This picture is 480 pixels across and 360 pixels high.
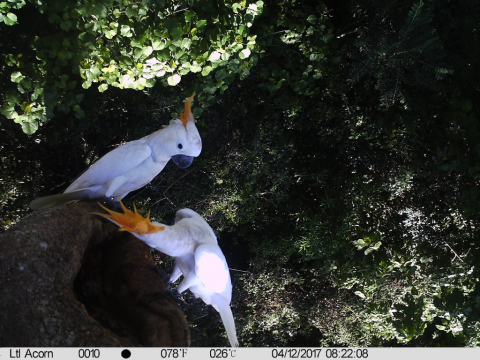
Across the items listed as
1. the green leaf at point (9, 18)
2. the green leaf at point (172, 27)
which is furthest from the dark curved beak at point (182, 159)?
the green leaf at point (9, 18)

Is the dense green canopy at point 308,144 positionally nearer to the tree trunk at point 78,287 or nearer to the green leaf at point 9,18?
the green leaf at point 9,18

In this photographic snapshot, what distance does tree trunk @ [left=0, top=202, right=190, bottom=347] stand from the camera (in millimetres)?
816

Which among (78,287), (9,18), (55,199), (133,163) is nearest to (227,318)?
(78,287)

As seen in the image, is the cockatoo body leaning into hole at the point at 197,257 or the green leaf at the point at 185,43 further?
the green leaf at the point at 185,43

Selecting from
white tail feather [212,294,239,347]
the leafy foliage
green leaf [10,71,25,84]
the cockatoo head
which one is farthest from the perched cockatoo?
white tail feather [212,294,239,347]

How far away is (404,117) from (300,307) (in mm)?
1431

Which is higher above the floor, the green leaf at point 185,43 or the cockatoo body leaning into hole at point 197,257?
the green leaf at point 185,43

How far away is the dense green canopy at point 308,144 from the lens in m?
1.43

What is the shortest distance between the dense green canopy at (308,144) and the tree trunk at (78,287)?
56cm

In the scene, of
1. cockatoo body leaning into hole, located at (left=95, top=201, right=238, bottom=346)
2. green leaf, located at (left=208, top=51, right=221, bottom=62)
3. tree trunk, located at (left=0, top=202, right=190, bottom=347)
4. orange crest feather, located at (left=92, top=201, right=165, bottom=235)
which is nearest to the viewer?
tree trunk, located at (left=0, top=202, right=190, bottom=347)

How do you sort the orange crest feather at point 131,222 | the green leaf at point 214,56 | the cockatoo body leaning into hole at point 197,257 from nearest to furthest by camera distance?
the orange crest feather at point 131,222 < the cockatoo body leaning into hole at point 197,257 < the green leaf at point 214,56

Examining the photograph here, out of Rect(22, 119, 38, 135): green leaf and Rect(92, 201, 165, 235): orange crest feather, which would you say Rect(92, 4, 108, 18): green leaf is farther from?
Rect(92, 201, 165, 235): orange crest feather

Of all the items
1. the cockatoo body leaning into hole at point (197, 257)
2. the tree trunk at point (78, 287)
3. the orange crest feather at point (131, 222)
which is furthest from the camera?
the cockatoo body leaning into hole at point (197, 257)

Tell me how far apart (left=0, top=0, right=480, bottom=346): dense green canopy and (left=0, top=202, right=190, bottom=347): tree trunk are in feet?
1.84
